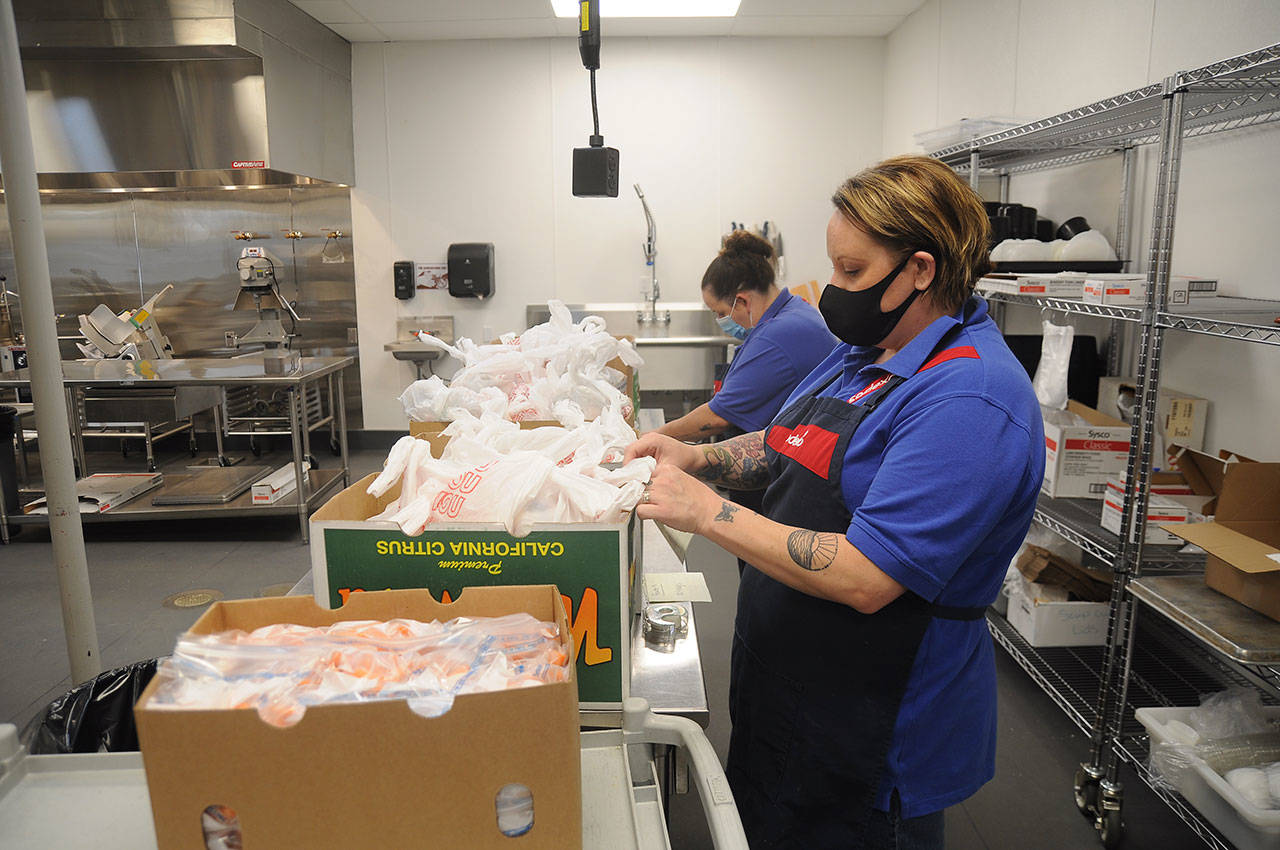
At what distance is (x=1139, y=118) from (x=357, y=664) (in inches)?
106

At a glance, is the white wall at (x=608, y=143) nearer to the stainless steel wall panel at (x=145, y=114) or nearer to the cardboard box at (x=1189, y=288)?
the stainless steel wall panel at (x=145, y=114)

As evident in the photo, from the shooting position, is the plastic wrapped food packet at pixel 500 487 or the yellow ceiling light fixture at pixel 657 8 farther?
the yellow ceiling light fixture at pixel 657 8

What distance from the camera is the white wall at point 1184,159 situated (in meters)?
2.18

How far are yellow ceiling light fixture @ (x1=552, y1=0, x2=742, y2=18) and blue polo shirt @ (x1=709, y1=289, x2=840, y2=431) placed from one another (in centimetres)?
301

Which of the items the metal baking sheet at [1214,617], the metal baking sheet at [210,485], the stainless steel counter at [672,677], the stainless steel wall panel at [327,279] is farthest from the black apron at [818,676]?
the stainless steel wall panel at [327,279]

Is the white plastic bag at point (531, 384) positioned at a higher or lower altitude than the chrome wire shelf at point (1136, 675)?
higher

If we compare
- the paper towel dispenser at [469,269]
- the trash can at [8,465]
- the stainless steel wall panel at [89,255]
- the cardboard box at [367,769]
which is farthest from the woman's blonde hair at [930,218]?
the stainless steel wall panel at [89,255]

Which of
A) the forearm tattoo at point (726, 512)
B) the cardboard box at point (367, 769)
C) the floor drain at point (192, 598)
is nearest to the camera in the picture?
the cardboard box at point (367, 769)

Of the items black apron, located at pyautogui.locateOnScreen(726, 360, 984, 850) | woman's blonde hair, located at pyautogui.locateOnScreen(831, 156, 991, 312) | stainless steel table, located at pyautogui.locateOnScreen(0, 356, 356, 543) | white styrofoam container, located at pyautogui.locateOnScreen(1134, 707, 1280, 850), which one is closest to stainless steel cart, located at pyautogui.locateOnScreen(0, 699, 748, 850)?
black apron, located at pyautogui.locateOnScreen(726, 360, 984, 850)

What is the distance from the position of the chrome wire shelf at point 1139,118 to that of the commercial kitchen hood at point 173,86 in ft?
12.2

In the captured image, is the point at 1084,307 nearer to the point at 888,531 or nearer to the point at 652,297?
the point at 888,531

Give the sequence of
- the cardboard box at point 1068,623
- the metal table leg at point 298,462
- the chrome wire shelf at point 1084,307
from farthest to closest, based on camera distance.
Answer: the metal table leg at point 298,462 < the cardboard box at point 1068,623 < the chrome wire shelf at point 1084,307

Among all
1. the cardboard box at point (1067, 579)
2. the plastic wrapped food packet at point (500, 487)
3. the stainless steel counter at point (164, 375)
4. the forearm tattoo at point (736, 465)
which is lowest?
the cardboard box at point (1067, 579)

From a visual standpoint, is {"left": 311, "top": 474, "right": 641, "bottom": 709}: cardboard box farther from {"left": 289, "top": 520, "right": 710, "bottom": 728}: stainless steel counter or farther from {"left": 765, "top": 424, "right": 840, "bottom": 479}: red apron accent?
{"left": 765, "top": 424, "right": 840, "bottom": 479}: red apron accent
